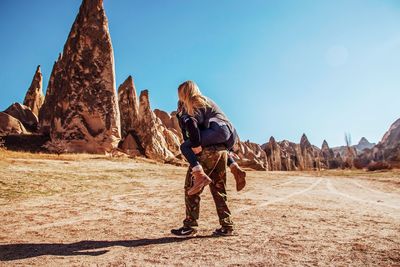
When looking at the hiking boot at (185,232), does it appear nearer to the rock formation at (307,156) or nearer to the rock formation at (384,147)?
the rock formation at (307,156)

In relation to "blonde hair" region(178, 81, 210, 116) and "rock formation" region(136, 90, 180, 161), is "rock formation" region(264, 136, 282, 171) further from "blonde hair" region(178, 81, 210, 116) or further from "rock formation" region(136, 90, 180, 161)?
"blonde hair" region(178, 81, 210, 116)

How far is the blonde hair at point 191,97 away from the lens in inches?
146

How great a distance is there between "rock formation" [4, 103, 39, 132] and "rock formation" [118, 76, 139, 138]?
13.2 metres

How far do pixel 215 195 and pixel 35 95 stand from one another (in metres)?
62.2

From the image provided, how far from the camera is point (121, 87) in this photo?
39.9 meters

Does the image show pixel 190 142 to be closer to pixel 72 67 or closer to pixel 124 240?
pixel 124 240

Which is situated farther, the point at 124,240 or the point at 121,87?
the point at 121,87

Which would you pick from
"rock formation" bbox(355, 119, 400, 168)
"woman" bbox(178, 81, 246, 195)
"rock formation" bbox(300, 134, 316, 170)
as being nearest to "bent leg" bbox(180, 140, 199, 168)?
"woman" bbox(178, 81, 246, 195)

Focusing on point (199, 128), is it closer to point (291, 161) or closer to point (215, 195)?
point (215, 195)

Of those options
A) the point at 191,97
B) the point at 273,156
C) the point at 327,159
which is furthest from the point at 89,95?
the point at 327,159

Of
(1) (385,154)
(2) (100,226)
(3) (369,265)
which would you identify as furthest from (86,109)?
(1) (385,154)

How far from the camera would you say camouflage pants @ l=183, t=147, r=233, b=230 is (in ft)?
11.9

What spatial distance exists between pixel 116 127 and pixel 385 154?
8709 cm

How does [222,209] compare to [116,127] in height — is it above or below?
below
